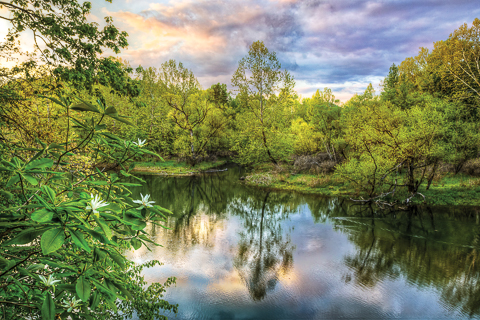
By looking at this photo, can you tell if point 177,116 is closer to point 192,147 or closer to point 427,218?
point 192,147

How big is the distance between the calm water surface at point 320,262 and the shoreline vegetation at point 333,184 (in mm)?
1944

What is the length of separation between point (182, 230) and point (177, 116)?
26.8 m

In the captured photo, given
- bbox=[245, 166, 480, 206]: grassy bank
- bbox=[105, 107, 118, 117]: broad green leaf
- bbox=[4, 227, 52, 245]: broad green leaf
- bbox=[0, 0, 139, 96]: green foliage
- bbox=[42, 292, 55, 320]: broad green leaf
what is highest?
bbox=[0, 0, 139, 96]: green foliage

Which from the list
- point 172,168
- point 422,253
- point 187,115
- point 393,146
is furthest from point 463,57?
point 172,168

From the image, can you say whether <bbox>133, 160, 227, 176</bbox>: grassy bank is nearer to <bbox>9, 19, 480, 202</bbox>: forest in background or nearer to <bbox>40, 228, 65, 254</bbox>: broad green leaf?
<bbox>9, 19, 480, 202</bbox>: forest in background

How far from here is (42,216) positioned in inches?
52.4

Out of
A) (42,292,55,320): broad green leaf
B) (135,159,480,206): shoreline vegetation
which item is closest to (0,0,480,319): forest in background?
(42,292,55,320): broad green leaf

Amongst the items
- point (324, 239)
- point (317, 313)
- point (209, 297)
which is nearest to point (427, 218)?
point (324, 239)

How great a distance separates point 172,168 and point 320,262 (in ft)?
90.7

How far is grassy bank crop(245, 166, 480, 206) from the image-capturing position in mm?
18609

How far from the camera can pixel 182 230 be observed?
14195 mm

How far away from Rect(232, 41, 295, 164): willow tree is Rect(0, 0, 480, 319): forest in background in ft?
0.51

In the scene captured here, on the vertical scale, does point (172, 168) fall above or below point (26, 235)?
below

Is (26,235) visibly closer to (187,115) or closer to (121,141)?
(121,141)
